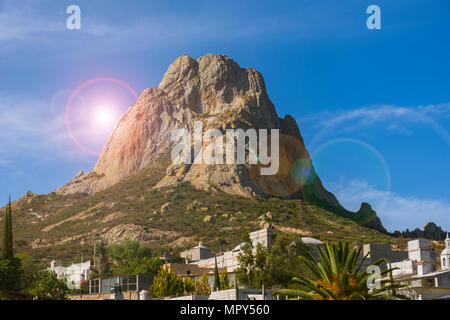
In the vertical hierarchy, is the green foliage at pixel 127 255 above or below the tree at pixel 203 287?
above

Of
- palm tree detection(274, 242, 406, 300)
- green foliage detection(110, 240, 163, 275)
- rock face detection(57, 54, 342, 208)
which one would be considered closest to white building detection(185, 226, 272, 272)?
green foliage detection(110, 240, 163, 275)

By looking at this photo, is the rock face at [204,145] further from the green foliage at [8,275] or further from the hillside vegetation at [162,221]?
the green foliage at [8,275]

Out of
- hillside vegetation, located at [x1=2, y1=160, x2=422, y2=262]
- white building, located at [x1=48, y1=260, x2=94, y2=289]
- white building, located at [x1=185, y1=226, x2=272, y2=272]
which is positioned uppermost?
hillside vegetation, located at [x1=2, y1=160, x2=422, y2=262]

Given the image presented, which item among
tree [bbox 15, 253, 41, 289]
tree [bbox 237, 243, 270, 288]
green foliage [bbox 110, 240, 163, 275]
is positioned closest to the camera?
tree [bbox 237, 243, 270, 288]

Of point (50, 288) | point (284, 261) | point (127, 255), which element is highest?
point (127, 255)

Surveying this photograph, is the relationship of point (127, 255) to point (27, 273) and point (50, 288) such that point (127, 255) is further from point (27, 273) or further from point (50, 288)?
point (50, 288)

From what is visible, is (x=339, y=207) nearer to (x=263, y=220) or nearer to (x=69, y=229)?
(x=263, y=220)

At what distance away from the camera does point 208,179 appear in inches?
6093

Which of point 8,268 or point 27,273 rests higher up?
point 8,268

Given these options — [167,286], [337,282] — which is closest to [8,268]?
[167,286]

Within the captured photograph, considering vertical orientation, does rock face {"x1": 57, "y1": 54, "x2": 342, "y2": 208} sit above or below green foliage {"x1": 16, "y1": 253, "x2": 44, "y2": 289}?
above

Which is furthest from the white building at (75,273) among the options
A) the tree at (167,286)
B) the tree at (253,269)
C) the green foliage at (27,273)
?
the tree at (253,269)

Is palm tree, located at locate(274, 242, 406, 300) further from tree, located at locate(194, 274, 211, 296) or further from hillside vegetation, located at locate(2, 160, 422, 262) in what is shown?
hillside vegetation, located at locate(2, 160, 422, 262)
